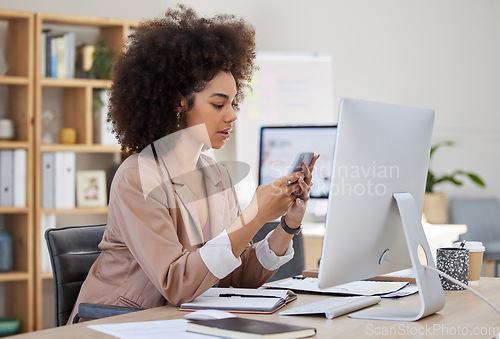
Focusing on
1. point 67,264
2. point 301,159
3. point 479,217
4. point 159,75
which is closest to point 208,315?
point 301,159

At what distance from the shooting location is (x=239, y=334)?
107cm

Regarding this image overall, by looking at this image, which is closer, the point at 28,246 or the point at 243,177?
the point at 28,246

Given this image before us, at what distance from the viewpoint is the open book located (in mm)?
1349

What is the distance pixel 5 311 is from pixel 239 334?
124 inches

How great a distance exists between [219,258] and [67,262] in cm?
50

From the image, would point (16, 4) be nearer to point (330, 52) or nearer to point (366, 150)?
point (330, 52)

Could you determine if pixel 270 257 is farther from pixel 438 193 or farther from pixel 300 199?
pixel 438 193

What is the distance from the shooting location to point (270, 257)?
1710 mm

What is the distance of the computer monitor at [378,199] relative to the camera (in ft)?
3.96

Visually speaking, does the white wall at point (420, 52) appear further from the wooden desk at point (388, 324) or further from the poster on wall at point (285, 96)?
the wooden desk at point (388, 324)

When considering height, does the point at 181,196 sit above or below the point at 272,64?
below

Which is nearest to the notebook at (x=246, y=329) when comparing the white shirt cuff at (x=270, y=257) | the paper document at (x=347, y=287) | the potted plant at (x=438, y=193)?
the paper document at (x=347, y=287)

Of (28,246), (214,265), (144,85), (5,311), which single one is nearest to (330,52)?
(28,246)

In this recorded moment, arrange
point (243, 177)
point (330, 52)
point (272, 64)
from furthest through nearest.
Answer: point (330, 52) → point (272, 64) → point (243, 177)
